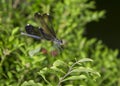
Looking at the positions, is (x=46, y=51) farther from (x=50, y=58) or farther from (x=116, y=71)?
(x=116, y=71)

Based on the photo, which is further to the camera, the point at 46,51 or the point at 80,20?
the point at 80,20

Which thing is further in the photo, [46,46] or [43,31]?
[46,46]

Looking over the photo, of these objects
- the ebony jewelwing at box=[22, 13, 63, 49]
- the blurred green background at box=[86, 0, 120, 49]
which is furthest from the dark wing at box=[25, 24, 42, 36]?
the blurred green background at box=[86, 0, 120, 49]

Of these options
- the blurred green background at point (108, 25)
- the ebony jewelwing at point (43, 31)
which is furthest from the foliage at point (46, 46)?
the blurred green background at point (108, 25)

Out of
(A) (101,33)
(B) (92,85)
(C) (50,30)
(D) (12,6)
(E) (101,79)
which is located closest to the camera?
(C) (50,30)

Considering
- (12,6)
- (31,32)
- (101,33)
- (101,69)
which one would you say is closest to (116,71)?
(101,69)

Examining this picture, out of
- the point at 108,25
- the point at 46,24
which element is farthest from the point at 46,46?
the point at 108,25

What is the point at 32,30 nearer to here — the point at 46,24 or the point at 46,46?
the point at 46,24

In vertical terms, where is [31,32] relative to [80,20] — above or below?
below

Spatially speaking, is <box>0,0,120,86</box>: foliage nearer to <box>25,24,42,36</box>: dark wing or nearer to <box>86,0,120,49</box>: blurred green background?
<box>25,24,42,36</box>: dark wing
